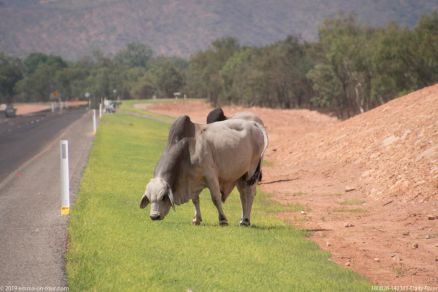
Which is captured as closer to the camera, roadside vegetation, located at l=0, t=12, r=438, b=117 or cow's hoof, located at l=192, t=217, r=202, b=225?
cow's hoof, located at l=192, t=217, r=202, b=225

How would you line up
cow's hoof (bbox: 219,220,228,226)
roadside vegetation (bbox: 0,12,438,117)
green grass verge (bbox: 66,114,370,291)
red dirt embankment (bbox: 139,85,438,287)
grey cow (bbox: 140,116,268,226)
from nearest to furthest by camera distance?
green grass verge (bbox: 66,114,370,291) < red dirt embankment (bbox: 139,85,438,287) < grey cow (bbox: 140,116,268,226) < cow's hoof (bbox: 219,220,228,226) < roadside vegetation (bbox: 0,12,438,117)

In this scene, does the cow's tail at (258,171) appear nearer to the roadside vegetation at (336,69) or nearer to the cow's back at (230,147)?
the cow's back at (230,147)

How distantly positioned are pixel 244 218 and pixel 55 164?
14.9m

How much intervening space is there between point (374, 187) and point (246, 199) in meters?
7.53

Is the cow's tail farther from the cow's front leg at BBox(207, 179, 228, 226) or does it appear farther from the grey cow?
the cow's front leg at BBox(207, 179, 228, 226)

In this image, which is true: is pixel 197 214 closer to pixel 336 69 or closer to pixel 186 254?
pixel 186 254

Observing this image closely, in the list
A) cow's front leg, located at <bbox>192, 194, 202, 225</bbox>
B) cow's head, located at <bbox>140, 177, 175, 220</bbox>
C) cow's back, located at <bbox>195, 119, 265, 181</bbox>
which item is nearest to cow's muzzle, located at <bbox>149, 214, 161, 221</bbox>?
cow's head, located at <bbox>140, 177, 175, 220</bbox>

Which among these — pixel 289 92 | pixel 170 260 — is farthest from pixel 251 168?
pixel 289 92

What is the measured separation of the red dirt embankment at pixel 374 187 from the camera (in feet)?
45.7

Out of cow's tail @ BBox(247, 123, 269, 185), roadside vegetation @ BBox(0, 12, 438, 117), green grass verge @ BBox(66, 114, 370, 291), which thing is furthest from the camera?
roadside vegetation @ BBox(0, 12, 438, 117)

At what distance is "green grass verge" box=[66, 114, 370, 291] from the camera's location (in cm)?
1031

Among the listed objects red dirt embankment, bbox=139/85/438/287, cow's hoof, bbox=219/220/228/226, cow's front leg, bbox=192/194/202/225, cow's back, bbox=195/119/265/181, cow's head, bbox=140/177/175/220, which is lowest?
red dirt embankment, bbox=139/85/438/287

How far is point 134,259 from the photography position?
37.4ft

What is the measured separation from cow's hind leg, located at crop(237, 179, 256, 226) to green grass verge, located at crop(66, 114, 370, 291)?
8.7 inches
